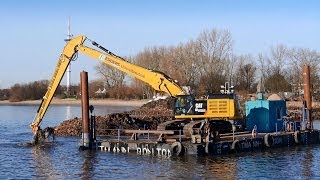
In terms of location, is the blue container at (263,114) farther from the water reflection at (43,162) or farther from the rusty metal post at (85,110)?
the water reflection at (43,162)

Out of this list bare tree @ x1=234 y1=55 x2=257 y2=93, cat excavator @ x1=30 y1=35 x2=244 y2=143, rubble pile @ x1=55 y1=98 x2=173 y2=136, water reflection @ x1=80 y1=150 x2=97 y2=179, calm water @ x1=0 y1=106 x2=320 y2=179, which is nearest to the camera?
calm water @ x1=0 y1=106 x2=320 y2=179

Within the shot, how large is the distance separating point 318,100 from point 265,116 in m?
56.7

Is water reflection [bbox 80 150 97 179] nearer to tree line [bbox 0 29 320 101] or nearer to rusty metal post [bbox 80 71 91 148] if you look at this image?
rusty metal post [bbox 80 71 91 148]

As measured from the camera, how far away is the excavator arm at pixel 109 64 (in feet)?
124

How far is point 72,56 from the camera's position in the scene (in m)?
41.0

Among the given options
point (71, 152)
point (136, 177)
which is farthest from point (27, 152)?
point (136, 177)

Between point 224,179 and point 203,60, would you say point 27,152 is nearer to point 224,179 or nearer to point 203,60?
point 224,179

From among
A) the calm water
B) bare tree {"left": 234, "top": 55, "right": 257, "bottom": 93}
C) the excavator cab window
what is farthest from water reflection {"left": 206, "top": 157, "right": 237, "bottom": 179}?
bare tree {"left": 234, "top": 55, "right": 257, "bottom": 93}

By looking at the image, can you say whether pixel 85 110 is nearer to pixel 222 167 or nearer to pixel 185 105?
pixel 185 105

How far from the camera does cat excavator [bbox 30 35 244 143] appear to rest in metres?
35.1

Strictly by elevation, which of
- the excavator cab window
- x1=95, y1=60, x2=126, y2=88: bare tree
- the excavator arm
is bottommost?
the excavator cab window

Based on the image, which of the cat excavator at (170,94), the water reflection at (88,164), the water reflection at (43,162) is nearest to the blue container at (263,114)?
the cat excavator at (170,94)

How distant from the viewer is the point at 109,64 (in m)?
40.0

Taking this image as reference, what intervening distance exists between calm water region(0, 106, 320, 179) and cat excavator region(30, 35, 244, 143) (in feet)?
11.4
